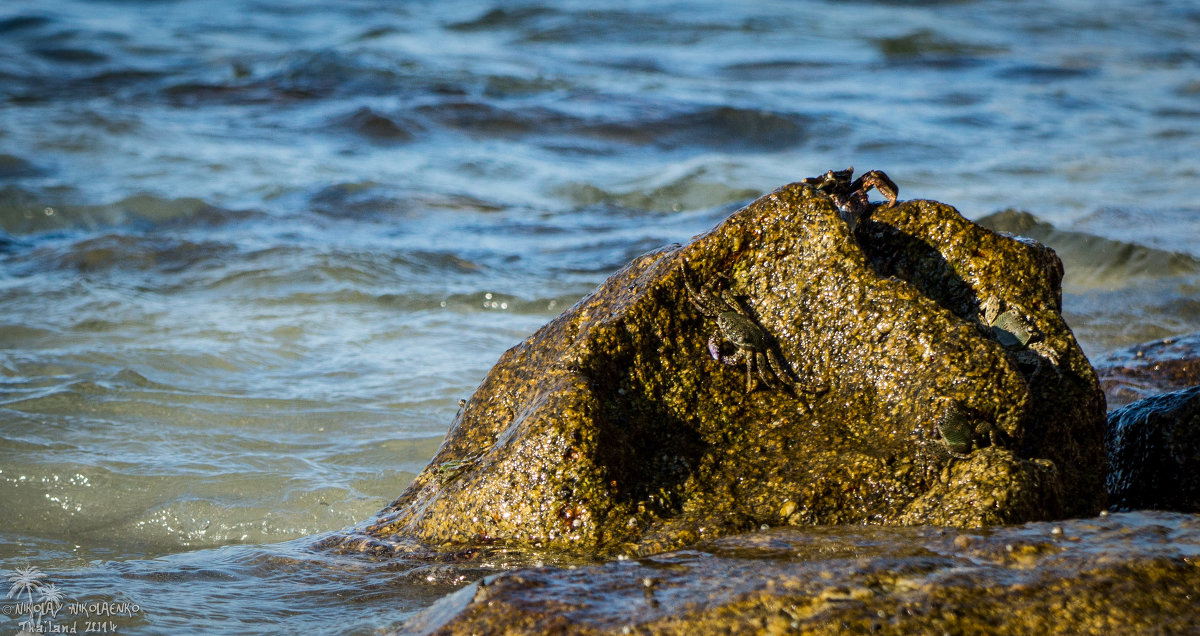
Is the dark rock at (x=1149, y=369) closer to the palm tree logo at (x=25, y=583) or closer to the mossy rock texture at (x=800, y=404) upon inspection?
the mossy rock texture at (x=800, y=404)

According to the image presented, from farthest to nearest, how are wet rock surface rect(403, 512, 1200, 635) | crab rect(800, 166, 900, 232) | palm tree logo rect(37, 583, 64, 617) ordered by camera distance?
crab rect(800, 166, 900, 232) → palm tree logo rect(37, 583, 64, 617) → wet rock surface rect(403, 512, 1200, 635)

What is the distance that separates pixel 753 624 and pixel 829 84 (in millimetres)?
13876

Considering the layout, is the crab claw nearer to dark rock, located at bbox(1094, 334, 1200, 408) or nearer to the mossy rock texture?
the mossy rock texture

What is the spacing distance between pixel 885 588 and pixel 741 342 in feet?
2.96

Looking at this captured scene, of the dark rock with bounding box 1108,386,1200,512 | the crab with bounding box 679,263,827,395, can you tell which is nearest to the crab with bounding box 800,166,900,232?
the crab with bounding box 679,263,827,395

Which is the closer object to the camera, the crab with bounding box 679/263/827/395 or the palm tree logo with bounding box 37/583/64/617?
the palm tree logo with bounding box 37/583/64/617

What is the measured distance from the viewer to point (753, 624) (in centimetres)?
208

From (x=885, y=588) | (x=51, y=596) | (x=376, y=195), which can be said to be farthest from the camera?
(x=376, y=195)

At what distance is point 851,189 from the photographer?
317 centimetres

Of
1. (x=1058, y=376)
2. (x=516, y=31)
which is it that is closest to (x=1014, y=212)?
(x=1058, y=376)

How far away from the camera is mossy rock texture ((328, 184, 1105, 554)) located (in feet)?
8.96

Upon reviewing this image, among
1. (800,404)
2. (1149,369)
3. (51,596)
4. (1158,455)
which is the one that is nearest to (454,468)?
(800,404)

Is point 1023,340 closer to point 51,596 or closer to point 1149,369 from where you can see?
point 1149,369

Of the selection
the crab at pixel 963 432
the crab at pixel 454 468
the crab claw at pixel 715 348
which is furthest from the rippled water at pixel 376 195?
the crab at pixel 963 432
